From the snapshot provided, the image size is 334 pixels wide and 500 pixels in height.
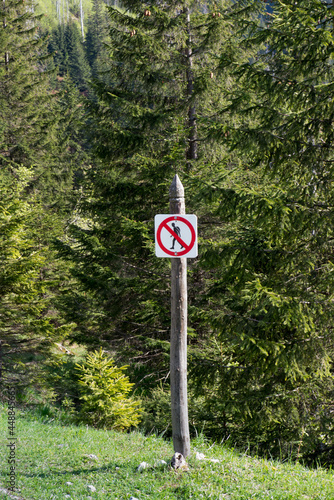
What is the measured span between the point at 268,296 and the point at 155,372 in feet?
20.1

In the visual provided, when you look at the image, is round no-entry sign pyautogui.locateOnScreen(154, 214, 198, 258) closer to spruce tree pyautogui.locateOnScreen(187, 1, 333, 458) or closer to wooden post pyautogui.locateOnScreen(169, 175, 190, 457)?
wooden post pyautogui.locateOnScreen(169, 175, 190, 457)

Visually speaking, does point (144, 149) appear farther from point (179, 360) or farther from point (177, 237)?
point (179, 360)

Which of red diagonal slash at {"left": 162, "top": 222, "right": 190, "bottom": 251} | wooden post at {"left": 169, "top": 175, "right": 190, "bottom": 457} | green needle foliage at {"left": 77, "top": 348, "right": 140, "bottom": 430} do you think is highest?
red diagonal slash at {"left": 162, "top": 222, "right": 190, "bottom": 251}

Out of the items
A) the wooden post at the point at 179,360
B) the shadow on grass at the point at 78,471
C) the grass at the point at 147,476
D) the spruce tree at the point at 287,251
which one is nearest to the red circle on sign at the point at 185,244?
the wooden post at the point at 179,360

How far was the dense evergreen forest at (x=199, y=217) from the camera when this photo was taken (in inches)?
233

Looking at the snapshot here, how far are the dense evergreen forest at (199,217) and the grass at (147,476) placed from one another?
1.48 meters

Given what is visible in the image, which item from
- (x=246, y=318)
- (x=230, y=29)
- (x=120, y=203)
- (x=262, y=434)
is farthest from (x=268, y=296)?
(x=230, y=29)

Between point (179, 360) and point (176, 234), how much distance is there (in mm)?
1326

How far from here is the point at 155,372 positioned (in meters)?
10.6

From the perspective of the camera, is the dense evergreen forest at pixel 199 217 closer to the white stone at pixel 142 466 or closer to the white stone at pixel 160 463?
the white stone at pixel 160 463

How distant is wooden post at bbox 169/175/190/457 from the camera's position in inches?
171

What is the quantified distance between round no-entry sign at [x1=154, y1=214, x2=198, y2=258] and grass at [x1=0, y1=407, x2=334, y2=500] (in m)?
2.22

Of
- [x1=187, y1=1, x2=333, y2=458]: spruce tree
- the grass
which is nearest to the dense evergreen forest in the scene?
[x1=187, y1=1, x2=333, y2=458]: spruce tree

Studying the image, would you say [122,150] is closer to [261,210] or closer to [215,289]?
[215,289]
